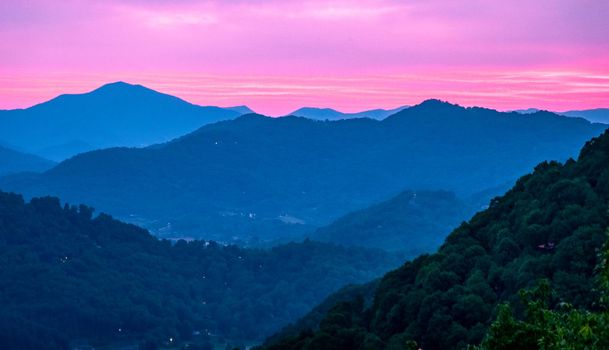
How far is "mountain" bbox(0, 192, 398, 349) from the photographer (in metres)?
155

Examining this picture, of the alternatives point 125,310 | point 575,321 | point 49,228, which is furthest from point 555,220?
point 49,228

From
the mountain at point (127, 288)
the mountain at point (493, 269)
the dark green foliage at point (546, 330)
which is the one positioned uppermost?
the dark green foliage at point (546, 330)

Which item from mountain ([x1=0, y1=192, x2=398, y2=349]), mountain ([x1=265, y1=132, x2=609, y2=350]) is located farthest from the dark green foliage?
mountain ([x1=0, y1=192, x2=398, y2=349])

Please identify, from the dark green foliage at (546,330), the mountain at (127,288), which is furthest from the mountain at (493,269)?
the mountain at (127,288)

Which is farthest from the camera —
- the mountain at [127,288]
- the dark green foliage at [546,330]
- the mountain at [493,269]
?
the mountain at [127,288]

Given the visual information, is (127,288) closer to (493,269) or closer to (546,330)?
(493,269)

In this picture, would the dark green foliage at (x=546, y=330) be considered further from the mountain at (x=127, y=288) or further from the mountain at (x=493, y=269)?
the mountain at (x=127, y=288)

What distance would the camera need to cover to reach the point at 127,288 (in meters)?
175

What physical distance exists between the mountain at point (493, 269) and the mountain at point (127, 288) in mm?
96005

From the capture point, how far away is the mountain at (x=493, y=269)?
45.2m

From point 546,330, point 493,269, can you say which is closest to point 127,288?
point 493,269

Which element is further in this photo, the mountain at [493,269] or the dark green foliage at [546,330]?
the mountain at [493,269]

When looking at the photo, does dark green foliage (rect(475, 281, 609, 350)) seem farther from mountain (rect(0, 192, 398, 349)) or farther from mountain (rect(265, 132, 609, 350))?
mountain (rect(0, 192, 398, 349))

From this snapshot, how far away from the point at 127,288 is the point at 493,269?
439 ft
